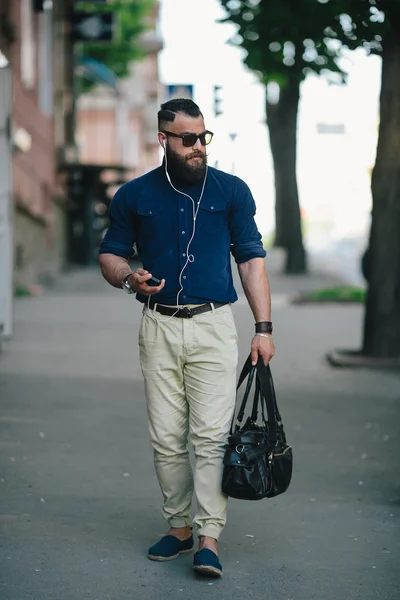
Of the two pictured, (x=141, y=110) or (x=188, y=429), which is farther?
(x=141, y=110)

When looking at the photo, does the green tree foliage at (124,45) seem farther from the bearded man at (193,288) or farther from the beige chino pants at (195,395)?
the beige chino pants at (195,395)

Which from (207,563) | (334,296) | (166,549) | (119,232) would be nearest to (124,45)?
(334,296)

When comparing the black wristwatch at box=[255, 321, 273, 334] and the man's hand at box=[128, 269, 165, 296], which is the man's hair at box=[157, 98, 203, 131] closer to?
the man's hand at box=[128, 269, 165, 296]

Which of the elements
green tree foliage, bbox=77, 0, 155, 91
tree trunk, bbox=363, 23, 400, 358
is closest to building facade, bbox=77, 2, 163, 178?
green tree foliage, bbox=77, 0, 155, 91

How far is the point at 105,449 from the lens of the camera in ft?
26.6

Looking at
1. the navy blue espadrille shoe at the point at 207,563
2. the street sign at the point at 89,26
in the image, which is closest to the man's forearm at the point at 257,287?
the navy blue espadrille shoe at the point at 207,563

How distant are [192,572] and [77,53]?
32.2 metres

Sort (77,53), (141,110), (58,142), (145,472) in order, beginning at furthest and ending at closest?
(141,110)
(77,53)
(58,142)
(145,472)

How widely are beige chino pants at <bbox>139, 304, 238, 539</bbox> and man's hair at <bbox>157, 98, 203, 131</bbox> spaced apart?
83cm

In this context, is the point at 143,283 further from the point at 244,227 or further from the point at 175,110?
the point at 175,110

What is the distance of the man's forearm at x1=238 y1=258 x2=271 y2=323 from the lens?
545 cm

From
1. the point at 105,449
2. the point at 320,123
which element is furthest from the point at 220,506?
the point at 320,123

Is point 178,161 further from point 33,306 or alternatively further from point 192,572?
point 33,306

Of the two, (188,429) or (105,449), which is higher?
(188,429)
